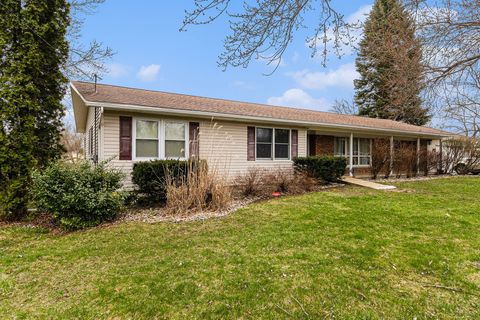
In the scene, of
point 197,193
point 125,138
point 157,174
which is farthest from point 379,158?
point 125,138

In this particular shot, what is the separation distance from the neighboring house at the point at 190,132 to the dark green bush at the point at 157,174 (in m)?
0.83

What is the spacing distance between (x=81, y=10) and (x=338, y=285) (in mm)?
14461

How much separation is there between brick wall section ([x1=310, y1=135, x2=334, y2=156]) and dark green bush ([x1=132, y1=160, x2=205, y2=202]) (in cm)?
773

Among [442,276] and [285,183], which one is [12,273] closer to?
[442,276]

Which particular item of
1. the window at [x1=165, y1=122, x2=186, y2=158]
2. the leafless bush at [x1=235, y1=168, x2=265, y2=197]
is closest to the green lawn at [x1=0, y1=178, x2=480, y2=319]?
the leafless bush at [x1=235, y1=168, x2=265, y2=197]

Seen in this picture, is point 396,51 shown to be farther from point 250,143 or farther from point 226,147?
point 226,147

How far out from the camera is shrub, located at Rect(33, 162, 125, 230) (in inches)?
217

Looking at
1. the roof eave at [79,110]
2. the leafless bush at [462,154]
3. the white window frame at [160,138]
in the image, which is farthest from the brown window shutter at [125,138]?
the leafless bush at [462,154]

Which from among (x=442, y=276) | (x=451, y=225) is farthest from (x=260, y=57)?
(x=451, y=225)

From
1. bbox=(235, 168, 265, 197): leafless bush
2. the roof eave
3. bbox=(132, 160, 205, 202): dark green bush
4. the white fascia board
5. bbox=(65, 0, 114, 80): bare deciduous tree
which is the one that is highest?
bbox=(65, 0, 114, 80): bare deciduous tree

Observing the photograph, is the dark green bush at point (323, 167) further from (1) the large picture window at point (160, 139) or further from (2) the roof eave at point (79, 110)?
(2) the roof eave at point (79, 110)

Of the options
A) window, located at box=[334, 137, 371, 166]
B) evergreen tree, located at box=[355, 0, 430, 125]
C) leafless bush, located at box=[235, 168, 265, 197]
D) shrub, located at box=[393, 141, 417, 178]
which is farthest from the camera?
window, located at box=[334, 137, 371, 166]

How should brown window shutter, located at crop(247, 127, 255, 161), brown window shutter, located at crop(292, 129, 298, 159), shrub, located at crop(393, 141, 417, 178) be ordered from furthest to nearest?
1. shrub, located at crop(393, 141, 417, 178)
2. brown window shutter, located at crop(292, 129, 298, 159)
3. brown window shutter, located at crop(247, 127, 255, 161)

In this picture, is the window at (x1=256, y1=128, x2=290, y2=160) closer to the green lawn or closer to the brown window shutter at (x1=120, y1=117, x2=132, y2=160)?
the brown window shutter at (x1=120, y1=117, x2=132, y2=160)
